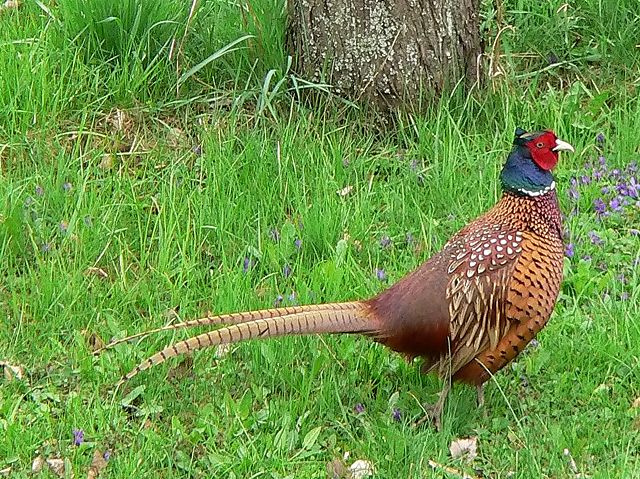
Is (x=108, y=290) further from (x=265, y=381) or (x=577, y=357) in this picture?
(x=577, y=357)

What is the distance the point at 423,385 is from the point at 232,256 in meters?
0.83

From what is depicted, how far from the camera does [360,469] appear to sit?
321cm

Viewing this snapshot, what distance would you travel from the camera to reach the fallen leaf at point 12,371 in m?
3.50

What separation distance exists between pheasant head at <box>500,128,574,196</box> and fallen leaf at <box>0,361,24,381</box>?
61.6 inches

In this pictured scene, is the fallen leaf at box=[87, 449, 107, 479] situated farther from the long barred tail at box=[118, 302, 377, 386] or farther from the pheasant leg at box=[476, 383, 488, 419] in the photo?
the pheasant leg at box=[476, 383, 488, 419]

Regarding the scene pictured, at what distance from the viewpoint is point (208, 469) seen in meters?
3.21

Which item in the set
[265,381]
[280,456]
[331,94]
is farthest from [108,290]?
[331,94]

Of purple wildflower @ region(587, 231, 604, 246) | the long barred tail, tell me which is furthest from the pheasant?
purple wildflower @ region(587, 231, 604, 246)

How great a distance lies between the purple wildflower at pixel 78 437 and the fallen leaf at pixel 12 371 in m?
0.35

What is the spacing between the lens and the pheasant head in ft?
11.1

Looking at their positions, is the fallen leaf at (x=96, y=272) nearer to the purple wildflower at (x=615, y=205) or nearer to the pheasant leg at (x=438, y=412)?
the pheasant leg at (x=438, y=412)

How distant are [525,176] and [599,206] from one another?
948 millimetres

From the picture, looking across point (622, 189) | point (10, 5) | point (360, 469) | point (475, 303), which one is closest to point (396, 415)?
point (360, 469)

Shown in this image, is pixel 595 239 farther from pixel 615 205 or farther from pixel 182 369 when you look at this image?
pixel 182 369
